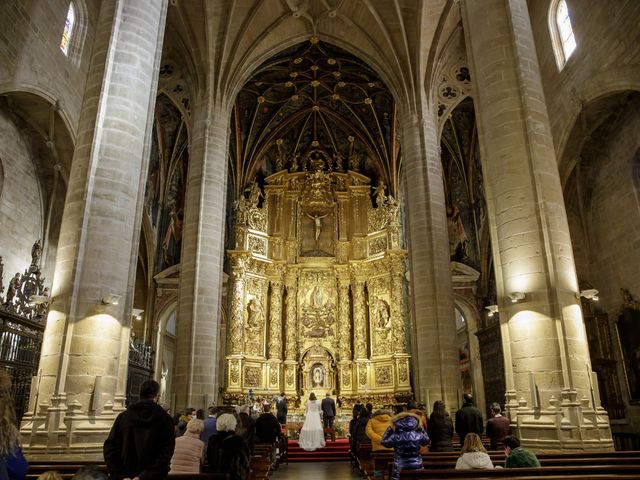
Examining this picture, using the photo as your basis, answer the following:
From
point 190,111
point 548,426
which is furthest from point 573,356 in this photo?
point 190,111

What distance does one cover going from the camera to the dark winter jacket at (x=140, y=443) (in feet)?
13.4

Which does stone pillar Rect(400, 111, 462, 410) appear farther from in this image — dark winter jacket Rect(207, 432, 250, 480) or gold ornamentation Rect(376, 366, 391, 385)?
dark winter jacket Rect(207, 432, 250, 480)

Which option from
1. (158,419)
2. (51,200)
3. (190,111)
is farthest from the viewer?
(190,111)

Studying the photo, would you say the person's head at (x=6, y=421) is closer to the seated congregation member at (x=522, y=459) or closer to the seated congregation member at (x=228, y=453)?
the seated congregation member at (x=228, y=453)

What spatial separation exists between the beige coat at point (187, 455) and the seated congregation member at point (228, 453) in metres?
0.33

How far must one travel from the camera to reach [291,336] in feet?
79.2

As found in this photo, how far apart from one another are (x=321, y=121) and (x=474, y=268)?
1057 centimetres

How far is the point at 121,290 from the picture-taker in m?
8.91

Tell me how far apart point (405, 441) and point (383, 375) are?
17254mm

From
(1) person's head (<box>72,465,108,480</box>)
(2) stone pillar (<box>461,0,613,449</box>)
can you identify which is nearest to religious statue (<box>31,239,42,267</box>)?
(2) stone pillar (<box>461,0,613,449</box>)

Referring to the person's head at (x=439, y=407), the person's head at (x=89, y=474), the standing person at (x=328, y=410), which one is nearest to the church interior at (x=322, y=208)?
the person's head at (x=439, y=407)

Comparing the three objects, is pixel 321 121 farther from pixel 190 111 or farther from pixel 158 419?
pixel 158 419

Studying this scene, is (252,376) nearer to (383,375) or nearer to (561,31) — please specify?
(383,375)

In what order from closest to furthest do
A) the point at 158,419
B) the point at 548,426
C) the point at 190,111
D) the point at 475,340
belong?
1. the point at 158,419
2. the point at 548,426
3. the point at 190,111
4. the point at 475,340
